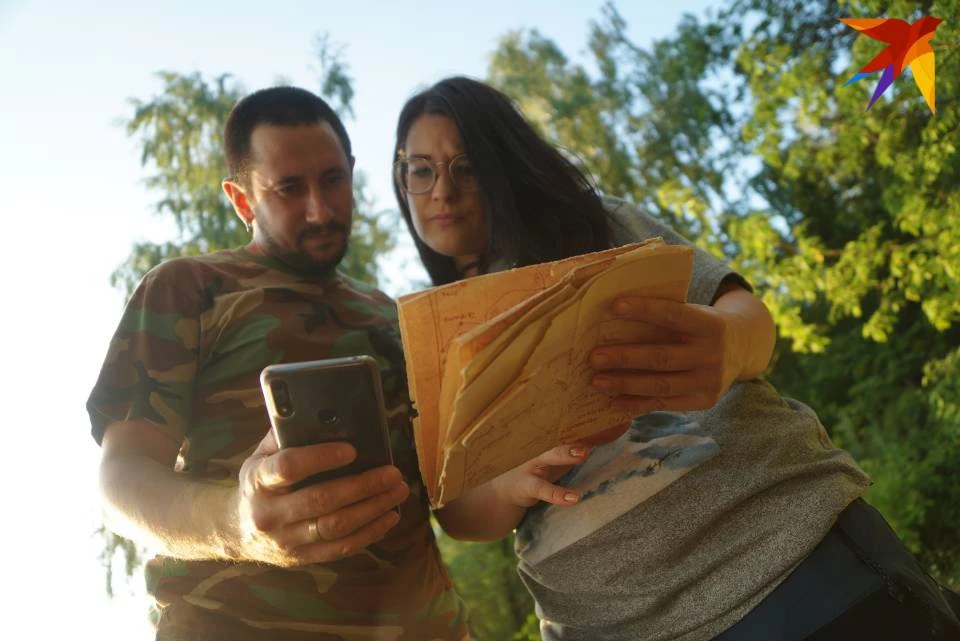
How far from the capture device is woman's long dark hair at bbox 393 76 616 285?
1.57 m

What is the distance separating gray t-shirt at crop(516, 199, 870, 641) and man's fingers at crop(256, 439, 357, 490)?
512mm

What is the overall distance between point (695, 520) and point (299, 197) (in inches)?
44.8

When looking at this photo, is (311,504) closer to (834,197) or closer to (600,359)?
(600,359)

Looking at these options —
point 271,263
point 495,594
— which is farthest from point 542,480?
point 495,594

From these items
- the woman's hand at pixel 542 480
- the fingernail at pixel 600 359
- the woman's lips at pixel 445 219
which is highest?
the woman's lips at pixel 445 219

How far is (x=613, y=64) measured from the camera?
961 centimetres

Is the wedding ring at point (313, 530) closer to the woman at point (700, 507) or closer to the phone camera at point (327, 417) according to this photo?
the phone camera at point (327, 417)

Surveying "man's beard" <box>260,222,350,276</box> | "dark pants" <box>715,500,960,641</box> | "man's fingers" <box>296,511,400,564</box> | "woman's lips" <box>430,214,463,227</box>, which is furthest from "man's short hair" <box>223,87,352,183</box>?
"dark pants" <box>715,500,960,641</box>

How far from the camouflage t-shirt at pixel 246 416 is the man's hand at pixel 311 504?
510 mm

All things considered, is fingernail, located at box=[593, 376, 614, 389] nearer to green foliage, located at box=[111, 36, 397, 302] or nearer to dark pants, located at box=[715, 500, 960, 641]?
dark pants, located at box=[715, 500, 960, 641]

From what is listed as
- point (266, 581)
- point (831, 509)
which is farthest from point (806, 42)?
point (266, 581)

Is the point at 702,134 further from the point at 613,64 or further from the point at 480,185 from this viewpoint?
the point at 480,185

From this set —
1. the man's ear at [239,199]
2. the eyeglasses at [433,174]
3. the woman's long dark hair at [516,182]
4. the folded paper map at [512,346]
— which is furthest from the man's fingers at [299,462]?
the man's ear at [239,199]

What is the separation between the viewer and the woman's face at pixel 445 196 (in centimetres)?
167
